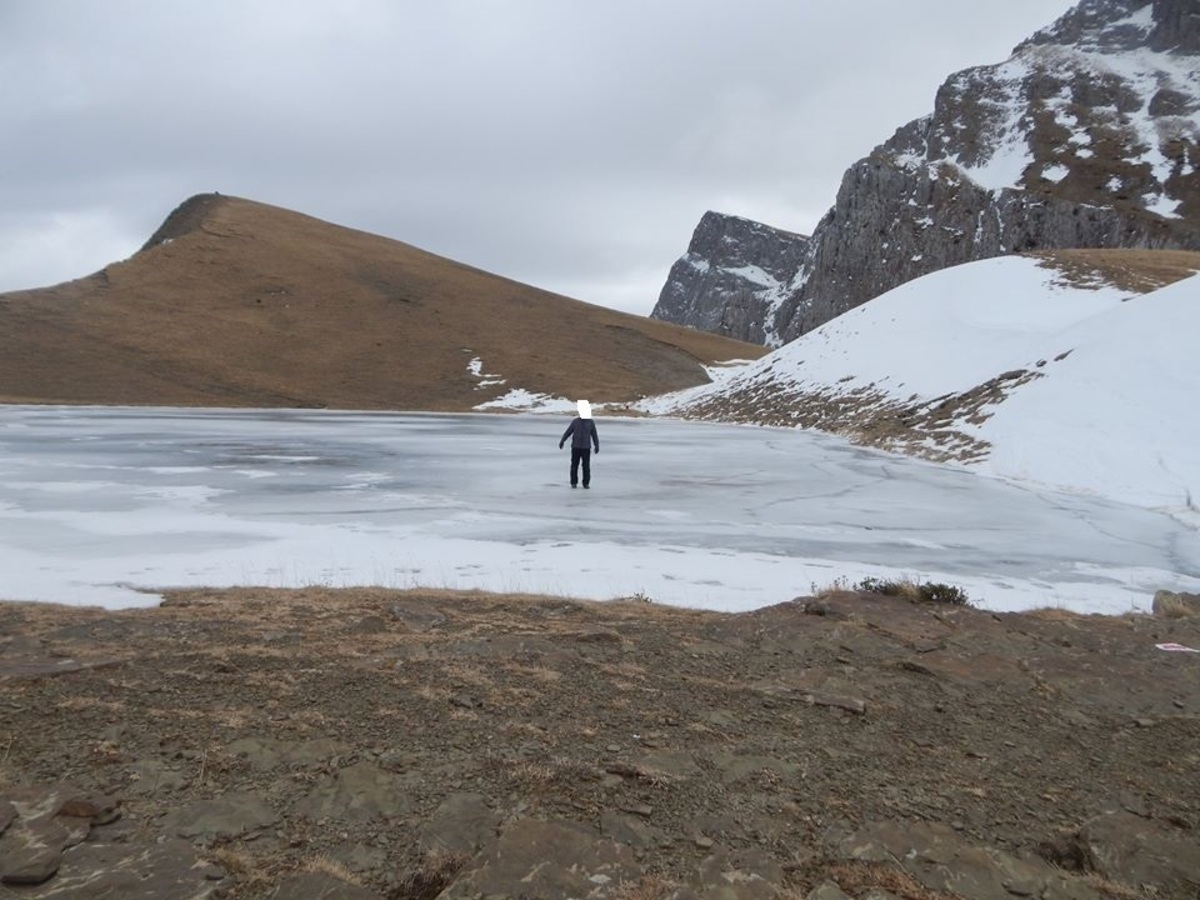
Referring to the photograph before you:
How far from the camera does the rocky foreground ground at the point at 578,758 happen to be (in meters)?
3.14

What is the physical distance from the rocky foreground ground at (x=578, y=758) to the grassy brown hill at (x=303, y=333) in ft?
144

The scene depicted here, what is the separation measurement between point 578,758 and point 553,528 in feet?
21.3

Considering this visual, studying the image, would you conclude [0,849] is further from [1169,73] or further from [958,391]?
[1169,73]

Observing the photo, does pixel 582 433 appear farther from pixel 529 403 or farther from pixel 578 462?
pixel 529 403

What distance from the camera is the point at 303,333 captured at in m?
57.0

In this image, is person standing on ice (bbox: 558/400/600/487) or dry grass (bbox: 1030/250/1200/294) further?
dry grass (bbox: 1030/250/1200/294)

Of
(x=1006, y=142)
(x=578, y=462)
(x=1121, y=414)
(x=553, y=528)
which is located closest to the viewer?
(x=553, y=528)

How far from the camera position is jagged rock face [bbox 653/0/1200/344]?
7962 centimetres

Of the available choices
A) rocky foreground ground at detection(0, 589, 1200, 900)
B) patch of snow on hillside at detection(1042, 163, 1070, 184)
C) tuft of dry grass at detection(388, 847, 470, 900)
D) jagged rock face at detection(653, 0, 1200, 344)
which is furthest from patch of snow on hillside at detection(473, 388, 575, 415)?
patch of snow on hillside at detection(1042, 163, 1070, 184)

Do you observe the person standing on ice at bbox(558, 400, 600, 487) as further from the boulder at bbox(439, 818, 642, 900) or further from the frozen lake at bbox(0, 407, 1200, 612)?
the boulder at bbox(439, 818, 642, 900)

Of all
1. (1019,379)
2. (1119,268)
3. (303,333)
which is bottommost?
(1019,379)

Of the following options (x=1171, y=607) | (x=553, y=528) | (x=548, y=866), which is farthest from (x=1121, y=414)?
(x=548, y=866)

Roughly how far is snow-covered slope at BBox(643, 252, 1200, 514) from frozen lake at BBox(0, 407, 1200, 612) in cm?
183

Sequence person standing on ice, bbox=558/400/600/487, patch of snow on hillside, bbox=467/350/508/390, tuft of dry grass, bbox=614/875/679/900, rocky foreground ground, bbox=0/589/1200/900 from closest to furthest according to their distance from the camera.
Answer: tuft of dry grass, bbox=614/875/679/900 < rocky foreground ground, bbox=0/589/1200/900 < person standing on ice, bbox=558/400/600/487 < patch of snow on hillside, bbox=467/350/508/390
